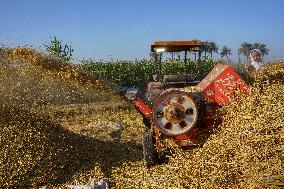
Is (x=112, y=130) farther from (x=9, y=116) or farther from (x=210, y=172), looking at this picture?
(x=210, y=172)

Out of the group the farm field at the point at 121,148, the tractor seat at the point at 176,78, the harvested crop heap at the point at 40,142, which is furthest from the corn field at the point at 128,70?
the tractor seat at the point at 176,78

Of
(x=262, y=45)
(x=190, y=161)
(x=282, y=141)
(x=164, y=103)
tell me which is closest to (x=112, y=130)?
(x=164, y=103)

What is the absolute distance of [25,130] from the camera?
831 centimetres

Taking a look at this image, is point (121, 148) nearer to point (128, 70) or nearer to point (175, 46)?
point (175, 46)

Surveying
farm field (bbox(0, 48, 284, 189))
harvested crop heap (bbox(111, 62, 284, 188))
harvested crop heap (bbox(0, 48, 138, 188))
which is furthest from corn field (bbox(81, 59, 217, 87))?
harvested crop heap (bbox(111, 62, 284, 188))

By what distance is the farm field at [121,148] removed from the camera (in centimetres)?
546

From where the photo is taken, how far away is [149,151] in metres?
7.53

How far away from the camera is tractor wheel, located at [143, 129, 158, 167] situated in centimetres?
750

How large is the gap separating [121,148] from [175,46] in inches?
101

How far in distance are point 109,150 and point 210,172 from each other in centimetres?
359

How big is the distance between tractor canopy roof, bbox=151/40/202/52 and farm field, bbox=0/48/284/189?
1.63m

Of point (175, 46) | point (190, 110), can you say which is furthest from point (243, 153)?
point (175, 46)

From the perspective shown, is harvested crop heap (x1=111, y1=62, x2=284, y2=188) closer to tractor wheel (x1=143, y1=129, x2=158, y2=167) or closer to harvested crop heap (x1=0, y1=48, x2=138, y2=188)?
tractor wheel (x1=143, y1=129, x2=158, y2=167)

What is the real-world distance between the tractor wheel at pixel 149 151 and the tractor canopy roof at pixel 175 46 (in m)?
2.89
